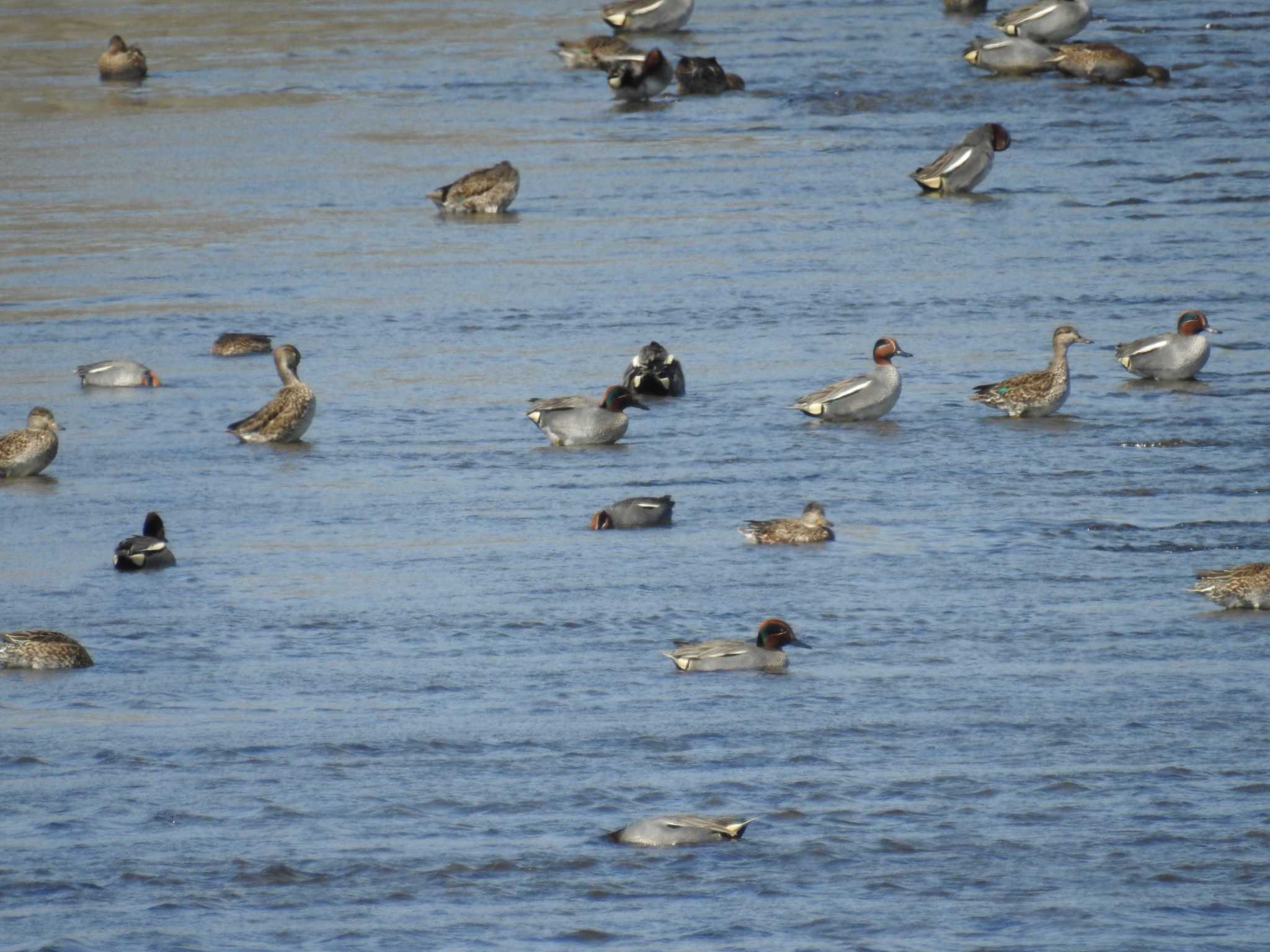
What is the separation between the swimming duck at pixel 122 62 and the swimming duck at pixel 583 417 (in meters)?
17.9

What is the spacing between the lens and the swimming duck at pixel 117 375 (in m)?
16.7

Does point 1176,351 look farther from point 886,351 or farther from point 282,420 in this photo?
point 282,420

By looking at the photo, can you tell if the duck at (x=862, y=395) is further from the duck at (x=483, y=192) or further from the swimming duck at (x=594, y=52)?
the swimming duck at (x=594, y=52)

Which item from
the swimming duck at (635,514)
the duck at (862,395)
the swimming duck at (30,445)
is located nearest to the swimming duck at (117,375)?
the swimming duck at (30,445)

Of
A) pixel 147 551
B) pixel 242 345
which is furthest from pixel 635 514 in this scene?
pixel 242 345

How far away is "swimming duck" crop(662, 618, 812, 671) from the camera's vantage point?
10.9 m

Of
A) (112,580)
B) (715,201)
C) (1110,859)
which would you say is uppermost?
(715,201)

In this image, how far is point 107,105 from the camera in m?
30.2

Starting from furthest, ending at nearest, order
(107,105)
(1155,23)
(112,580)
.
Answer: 1. (1155,23)
2. (107,105)
3. (112,580)

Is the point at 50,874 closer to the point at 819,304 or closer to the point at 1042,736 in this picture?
the point at 1042,736

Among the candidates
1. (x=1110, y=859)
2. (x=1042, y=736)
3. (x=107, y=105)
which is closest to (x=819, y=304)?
(x=1042, y=736)

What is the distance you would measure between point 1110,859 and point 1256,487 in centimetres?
528

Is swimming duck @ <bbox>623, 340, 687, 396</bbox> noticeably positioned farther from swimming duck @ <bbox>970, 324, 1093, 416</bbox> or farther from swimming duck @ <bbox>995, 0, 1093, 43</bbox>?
swimming duck @ <bbox>995, 0, 1093, 43</bbox>

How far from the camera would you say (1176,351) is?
15.9 m
